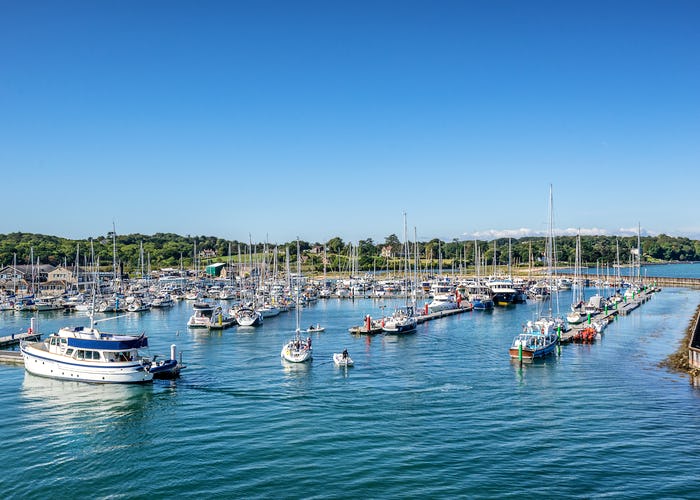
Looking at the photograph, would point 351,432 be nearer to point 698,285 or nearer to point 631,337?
point 631,337

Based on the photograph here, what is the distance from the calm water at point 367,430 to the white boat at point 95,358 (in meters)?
1.32

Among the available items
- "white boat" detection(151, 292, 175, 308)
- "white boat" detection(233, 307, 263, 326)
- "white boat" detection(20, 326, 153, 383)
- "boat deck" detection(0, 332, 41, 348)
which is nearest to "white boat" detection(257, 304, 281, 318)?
"white boat" detection(233, 307, 263, 326)

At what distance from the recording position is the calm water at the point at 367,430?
104ft

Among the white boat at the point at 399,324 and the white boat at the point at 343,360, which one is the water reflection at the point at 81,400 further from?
the white boat at the point at 399,324

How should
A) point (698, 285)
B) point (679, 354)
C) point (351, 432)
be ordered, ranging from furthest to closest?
point (698, 285), point (679, 354), point (351, 432)

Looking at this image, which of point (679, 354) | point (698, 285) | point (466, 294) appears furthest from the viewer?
point (698, 285)

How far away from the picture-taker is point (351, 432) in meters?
39.3

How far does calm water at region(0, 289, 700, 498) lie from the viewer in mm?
31688

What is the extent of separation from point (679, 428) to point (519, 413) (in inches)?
402

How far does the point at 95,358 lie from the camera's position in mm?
51625

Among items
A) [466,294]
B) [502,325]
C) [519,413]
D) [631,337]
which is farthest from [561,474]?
[466,294]

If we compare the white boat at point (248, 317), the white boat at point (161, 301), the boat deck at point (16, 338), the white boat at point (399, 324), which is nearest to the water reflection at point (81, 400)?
the boat deck at point (16, 338)

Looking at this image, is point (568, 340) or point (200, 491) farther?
point (568, 340)

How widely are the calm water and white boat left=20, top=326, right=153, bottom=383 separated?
132cm
